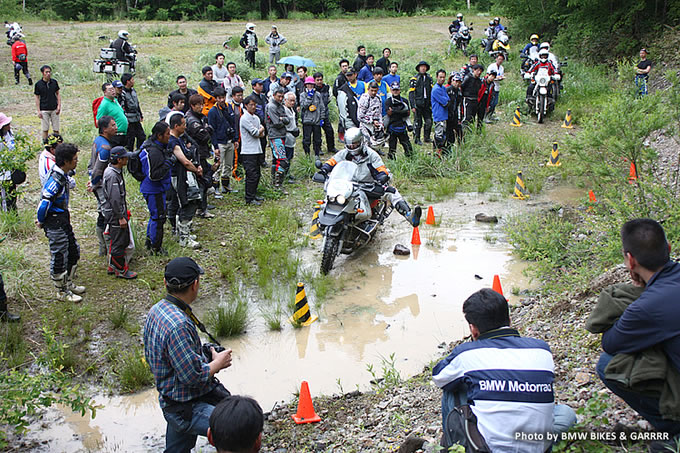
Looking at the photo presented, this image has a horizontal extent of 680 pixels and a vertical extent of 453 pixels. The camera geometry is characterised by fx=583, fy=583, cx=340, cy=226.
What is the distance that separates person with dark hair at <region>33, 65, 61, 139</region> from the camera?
12.7 m

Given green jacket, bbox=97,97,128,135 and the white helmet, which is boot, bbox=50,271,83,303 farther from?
the white helmet

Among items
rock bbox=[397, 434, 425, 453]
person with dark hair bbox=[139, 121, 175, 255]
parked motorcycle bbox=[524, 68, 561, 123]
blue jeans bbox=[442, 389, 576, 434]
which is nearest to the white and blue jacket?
blue jeans bbox=[442, 389, 576, 434]

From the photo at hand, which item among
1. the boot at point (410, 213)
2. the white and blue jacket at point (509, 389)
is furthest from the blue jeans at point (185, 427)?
the boot at point (410, 213)

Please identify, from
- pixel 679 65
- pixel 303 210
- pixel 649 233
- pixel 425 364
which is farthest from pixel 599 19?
Answer: pixel 649 233

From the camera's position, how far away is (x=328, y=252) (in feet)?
26.3

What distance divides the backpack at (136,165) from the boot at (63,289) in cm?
159

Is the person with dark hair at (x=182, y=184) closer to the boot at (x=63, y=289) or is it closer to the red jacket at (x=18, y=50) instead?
the boot at (x=63, y=289)

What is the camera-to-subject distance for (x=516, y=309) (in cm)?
674

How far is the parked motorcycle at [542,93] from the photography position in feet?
52.3

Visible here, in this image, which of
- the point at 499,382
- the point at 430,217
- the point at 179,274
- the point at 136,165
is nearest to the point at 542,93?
the point at 430,217

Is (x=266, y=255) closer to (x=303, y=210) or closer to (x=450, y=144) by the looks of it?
(x=303, y=210)

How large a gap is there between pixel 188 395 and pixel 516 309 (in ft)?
14.1

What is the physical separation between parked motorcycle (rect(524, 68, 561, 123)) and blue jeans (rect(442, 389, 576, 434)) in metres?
13.9

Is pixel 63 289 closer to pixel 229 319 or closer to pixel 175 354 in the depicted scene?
pixel 229 319
